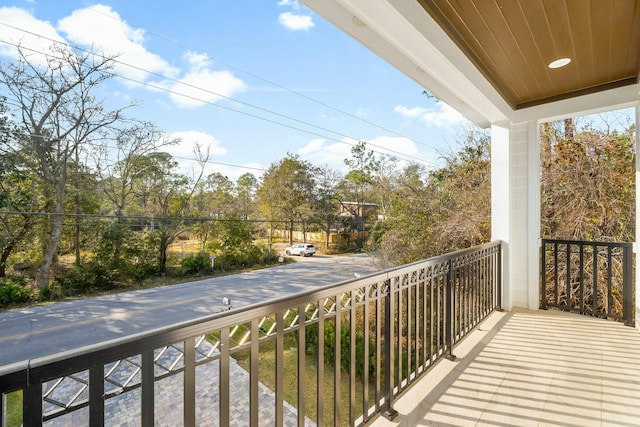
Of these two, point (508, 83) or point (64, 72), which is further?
point (64, 72)

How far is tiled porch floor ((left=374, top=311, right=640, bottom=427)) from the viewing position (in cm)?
160

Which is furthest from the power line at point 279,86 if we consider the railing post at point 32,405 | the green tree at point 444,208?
the railing post at point 32,405

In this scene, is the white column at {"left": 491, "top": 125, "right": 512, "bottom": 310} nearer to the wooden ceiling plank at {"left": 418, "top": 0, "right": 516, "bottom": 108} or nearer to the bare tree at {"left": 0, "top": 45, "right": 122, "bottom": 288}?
the wooden ceiling plank at {"left": 418, "top": 0, "right": 516, "bottom": 108}

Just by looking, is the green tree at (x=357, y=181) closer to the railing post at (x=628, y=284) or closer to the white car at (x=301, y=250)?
the white car at (x=301, y=250)

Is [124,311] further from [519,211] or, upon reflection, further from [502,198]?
[519,211]

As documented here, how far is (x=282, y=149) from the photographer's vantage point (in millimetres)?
14109

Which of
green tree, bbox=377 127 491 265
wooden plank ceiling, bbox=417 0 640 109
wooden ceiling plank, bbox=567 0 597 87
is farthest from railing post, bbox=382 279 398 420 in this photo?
green tree, bbox=377 127 491 265

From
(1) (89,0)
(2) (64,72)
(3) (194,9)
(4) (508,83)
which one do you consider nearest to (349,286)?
(4) (508,83)

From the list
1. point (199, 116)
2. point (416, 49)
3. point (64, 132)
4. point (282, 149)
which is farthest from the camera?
point (282, 149)

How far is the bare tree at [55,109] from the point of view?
699 centimetres

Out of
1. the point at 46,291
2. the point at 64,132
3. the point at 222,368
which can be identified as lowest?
the point at 46,291

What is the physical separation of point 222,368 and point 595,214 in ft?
17.2

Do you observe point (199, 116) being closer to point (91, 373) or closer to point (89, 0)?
point (89, 0)

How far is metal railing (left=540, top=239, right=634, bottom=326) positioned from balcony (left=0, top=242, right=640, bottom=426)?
25cm
